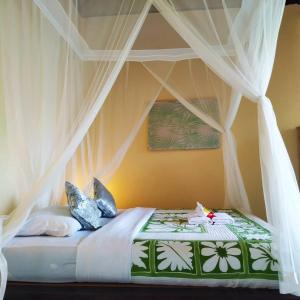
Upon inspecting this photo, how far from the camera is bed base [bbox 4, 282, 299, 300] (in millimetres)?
1804

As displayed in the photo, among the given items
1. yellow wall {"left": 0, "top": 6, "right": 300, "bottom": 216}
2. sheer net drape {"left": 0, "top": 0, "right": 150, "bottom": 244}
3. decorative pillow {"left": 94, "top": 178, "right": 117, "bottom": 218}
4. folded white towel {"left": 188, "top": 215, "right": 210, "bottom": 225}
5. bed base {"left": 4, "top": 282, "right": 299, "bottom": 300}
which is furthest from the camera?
yellow wall {"left": 0, "top": 6, "right": 300, "bottom": 216}

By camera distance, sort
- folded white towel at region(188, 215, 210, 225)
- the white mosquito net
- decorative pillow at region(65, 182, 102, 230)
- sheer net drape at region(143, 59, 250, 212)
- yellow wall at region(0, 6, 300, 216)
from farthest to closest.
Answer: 1. yellow wall at region(0, 6, 300, 216)
2. sheer net drape at region(143, 59, 250, 212)
3. folded white towel at region(188, 215, 210, 225)
4. decorative pillow at region(65, 182, 102, 230)
5. the white mosquito net

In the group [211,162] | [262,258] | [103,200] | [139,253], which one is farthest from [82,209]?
[211,162]

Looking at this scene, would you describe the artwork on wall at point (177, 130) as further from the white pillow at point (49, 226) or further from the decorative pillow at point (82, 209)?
the white pillow at point (49, 226)

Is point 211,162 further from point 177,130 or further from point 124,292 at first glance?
point 124,292

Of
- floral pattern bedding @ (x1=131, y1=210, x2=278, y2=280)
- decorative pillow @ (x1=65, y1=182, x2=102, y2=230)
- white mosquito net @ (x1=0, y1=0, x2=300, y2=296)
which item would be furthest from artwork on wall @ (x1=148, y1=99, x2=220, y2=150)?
floral pattern bedding @ (x1=131, y1=210, x2=278, y2=280)

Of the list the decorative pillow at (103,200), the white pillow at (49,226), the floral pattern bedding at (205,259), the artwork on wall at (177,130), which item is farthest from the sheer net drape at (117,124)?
the floral pattern bedding at (205,259)

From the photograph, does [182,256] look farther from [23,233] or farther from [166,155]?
[166,155]

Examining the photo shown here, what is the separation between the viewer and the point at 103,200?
9.93ft

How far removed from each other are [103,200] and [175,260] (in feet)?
4.25

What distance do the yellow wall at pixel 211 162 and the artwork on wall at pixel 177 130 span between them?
94 mm

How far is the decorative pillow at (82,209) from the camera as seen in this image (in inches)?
94.7

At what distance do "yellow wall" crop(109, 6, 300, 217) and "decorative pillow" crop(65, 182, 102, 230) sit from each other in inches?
60.7

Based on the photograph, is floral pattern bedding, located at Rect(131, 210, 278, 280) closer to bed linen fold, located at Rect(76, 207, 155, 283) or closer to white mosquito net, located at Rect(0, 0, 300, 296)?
bed linen fold, located at Rect(76, 207, 155, 283)
